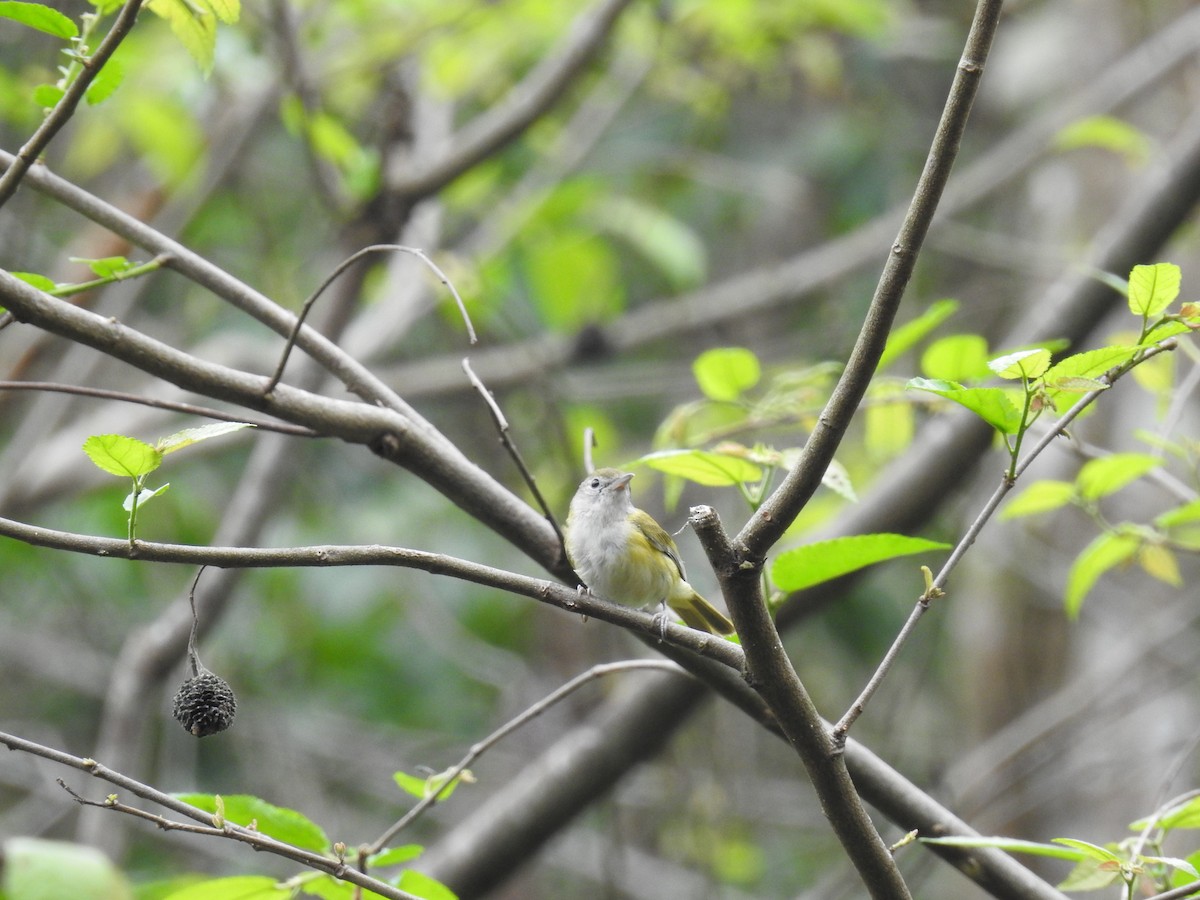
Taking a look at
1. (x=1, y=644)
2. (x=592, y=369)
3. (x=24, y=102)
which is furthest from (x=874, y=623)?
(x=1, y=644)

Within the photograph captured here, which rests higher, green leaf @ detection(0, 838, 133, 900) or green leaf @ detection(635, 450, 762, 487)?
green leaf @ detection(635, 450, 762, 487)

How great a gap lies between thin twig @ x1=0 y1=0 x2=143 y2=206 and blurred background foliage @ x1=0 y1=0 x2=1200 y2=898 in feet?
7.17

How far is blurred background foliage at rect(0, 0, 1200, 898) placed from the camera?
435cm

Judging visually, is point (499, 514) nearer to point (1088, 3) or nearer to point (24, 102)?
point (24, 102)

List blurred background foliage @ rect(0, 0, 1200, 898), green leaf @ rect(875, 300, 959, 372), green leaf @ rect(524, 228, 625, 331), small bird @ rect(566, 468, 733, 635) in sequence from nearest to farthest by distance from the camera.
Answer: green leaf @ rect(875, 300, 959, 372) < small bird @ rect(566, 468, 733, 635) < blurred background foliage @ rect(0, 0, 1200, 898) < green leaf @ rect(524, 228, 625, 331)

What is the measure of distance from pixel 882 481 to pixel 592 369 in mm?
3362

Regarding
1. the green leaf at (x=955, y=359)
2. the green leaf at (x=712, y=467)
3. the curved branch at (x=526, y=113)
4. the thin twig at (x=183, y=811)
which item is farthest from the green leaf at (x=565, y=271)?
the thin twig at (x=183, y=811)

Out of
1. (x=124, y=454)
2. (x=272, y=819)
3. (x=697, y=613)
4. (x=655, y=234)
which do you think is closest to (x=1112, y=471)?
(x=697, y=613)

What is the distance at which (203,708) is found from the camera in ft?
4.73

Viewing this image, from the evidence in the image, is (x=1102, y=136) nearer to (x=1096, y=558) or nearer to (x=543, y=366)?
Answer: (x=543, y=366)

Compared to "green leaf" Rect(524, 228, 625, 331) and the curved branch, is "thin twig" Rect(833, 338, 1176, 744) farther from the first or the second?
"green leaf" Rect(524, 228, 625, 331)

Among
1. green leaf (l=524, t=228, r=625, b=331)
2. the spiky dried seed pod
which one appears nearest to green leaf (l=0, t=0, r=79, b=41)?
the spiky dried seed pod

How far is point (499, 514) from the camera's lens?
1708mm

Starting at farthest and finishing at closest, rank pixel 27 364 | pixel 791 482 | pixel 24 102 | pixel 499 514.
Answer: pixel 27 364 → pixel 24 102 → pixel 499 514 → pixel 791 482
